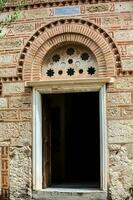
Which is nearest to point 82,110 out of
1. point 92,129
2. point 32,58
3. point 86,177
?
point 92,129

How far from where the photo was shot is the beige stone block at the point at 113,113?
31.1 ft

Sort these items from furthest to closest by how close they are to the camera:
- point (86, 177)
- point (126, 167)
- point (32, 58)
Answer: point (86, 177)
point (32, 58)
point (126, 167)

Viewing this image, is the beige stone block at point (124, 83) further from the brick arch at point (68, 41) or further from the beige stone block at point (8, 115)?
the beige stone block at point (8, 115)

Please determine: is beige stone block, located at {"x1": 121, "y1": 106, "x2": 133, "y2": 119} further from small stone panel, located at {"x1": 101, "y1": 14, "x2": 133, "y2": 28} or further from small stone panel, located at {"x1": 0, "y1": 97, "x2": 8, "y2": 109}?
small stone panel, located at {"x1": 0, "y1": 97, "x2": 8, "y2": 109}

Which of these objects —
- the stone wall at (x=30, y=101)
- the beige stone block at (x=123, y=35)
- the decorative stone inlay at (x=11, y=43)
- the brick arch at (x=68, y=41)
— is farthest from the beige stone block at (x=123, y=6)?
the decorative stone inlay at (x=11, y=43)

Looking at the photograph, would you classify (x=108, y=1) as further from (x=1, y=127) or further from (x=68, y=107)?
(x=68, y=107)

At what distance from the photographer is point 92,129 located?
48.5 ft

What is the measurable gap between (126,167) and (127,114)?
3.54ft

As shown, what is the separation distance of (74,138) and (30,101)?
464cm

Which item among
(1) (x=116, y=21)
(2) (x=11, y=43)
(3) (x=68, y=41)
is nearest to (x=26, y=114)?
(2) (x=11, y=43)

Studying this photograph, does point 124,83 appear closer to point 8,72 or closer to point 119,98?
point 119,98

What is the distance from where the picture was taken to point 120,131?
9438 millimetres

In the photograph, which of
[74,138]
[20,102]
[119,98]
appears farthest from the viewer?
[74,138]

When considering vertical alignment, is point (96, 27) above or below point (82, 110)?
above
